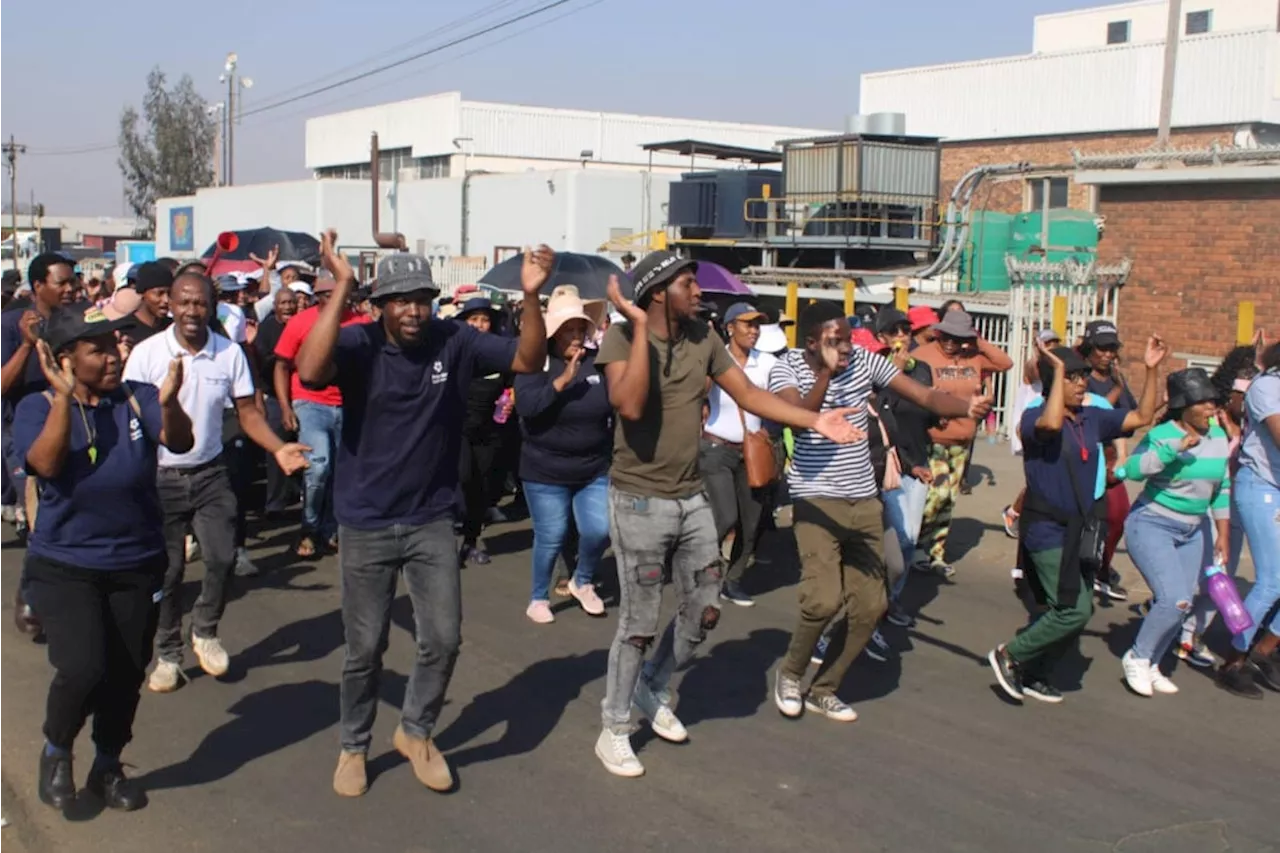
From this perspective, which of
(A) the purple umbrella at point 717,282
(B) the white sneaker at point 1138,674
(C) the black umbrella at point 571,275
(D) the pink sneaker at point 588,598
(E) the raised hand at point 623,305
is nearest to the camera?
(E) the raised hand at point 623,305

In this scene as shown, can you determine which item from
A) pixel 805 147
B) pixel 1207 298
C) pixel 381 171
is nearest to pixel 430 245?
pixel 381 171

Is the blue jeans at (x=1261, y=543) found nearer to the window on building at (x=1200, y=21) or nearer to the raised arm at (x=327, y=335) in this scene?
the raised arm at (x=327, y=335)

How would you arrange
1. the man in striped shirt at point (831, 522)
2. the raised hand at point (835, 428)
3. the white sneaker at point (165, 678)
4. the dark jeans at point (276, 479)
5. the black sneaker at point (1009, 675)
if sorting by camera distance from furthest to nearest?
the dark jeans at point (276, 479)
the black sneaker at point (1009, 675)
the white sneaker at point (165, 678)
the man in striped shirt at point (831, 522)
the raised hand at point (835, 428)

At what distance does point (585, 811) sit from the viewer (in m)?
4.89

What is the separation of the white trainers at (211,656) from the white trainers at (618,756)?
7.07ft

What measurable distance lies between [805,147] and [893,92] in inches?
699

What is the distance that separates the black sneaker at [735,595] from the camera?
8031 mm

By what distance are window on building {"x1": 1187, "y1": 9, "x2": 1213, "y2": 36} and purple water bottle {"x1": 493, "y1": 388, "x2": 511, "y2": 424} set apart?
136 ft

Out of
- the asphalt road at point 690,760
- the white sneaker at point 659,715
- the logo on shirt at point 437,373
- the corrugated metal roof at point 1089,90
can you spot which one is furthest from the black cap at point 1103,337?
the corrugated metal roof at point 1089,90

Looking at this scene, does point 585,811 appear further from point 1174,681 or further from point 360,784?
point 1174,681

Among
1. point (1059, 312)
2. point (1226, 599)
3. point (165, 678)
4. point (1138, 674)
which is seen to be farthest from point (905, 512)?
point (1059, 312)

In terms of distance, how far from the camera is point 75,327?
15.1 ft

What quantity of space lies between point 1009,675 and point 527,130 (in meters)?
43.6

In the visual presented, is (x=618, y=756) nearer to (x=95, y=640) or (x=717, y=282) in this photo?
(x=95, y=640)
